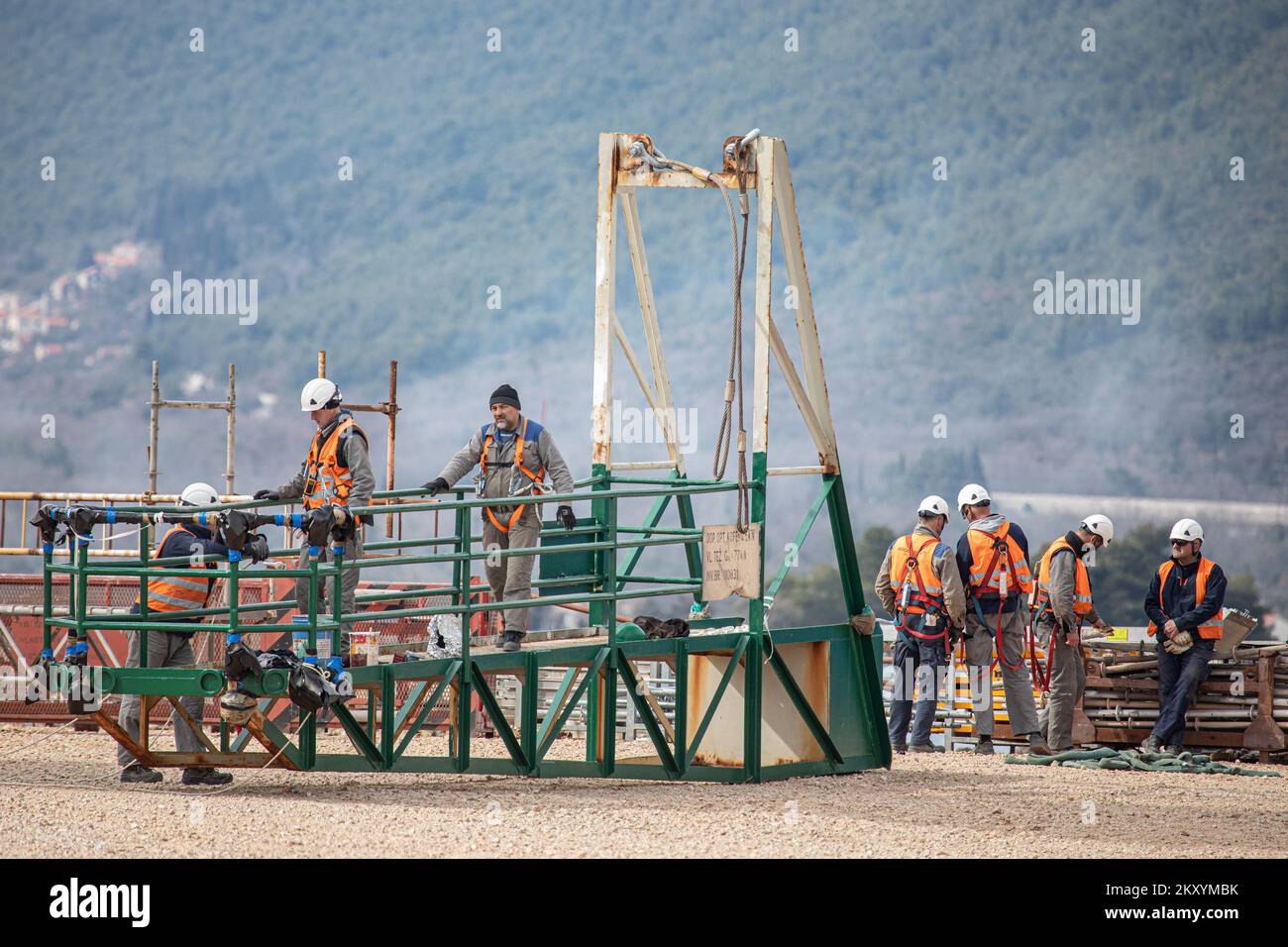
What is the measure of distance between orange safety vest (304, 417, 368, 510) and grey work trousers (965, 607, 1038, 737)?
19.6 ft

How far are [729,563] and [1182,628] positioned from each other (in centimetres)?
487

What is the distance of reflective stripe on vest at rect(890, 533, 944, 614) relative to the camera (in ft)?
46.8

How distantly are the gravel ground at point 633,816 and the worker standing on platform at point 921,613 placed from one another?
5.55 feet

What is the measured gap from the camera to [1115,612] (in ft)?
231

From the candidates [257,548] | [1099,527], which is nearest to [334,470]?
[257,548]

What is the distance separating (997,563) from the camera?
14141mm

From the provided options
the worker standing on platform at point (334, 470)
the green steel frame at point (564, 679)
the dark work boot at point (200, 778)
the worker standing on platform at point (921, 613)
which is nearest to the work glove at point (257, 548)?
the green steel frame at point (564, 679)

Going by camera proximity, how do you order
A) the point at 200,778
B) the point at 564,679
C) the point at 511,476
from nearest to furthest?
the point at 200,778 < the point at 564,679 < the point at 511,476

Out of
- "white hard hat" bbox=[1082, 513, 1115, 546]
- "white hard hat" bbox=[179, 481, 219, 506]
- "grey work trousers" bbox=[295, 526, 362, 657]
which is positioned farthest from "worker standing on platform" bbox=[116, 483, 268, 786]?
"white hard hat" bbox=[1082, 513, 1115, 546]

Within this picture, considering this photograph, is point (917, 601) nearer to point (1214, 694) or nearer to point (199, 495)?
point (1214, 694)

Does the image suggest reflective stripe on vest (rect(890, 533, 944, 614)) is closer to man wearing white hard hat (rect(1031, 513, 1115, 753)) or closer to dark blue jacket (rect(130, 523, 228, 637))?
man wearing white hard hat (rect(1031, 513, 1115, 753))
